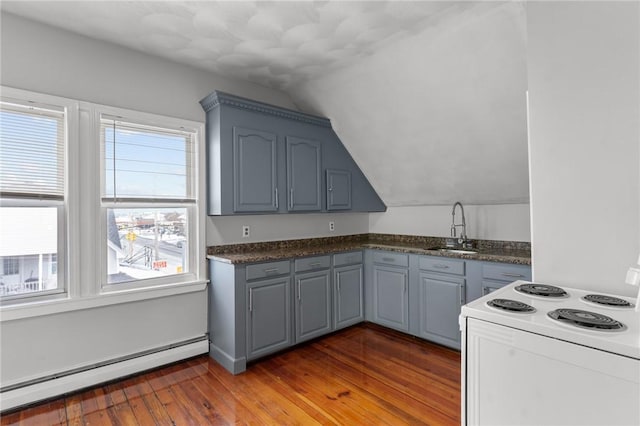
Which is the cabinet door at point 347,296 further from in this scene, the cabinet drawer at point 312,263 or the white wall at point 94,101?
the white wall at point 94,101

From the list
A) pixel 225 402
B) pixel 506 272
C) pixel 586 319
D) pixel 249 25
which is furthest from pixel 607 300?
pixel 249 25

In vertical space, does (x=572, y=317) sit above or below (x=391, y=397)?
above

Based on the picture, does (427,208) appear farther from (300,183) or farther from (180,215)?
(180,215)

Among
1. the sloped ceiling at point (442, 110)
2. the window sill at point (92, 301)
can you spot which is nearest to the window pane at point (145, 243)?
the window sill at point (92, 301)

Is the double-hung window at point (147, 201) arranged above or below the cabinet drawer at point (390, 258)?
above

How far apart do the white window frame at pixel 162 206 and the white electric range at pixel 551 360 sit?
2394mm

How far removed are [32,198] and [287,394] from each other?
7.26ft

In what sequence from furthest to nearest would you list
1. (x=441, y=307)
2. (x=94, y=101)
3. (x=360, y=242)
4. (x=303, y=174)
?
(x=360, y=242), (x=303, y=174), (x=441, y=307), (x=94, y=101)

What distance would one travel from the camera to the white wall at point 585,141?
4.47ft

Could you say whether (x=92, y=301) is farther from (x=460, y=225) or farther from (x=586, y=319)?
(x=460, y=225)

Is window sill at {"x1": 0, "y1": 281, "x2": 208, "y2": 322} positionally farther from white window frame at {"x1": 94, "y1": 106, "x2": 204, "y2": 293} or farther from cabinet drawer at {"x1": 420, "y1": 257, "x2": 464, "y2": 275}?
cabinet drawer at {"x1": 420, "y1": 257, "x2": 464, "y2": 275}

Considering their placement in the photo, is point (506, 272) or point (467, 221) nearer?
point (506, 272)

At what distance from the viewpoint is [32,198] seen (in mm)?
2258

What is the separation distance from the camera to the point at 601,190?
4.70 ft
